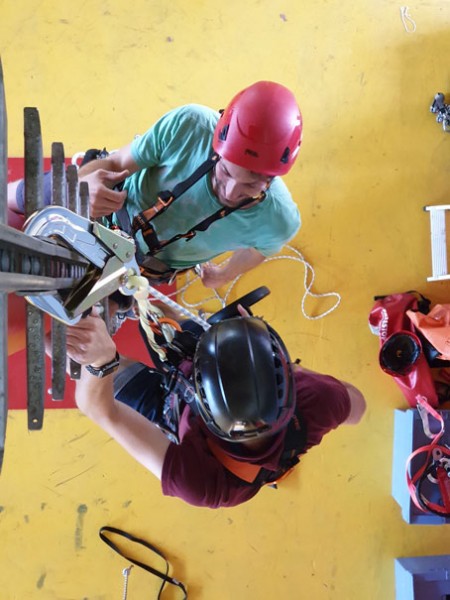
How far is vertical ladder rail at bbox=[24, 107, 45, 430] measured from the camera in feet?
2.12

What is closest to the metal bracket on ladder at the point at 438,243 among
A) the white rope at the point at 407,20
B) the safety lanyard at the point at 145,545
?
the white rope at the point at 407,20

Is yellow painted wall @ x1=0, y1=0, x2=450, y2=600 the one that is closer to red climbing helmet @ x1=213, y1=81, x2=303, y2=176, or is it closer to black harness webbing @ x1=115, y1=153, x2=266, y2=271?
black harness webbing @ x1=115, y1=153, x2=266, y2=271

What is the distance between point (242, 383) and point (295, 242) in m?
1.29

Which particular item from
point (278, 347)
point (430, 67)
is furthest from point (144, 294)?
point (430, 67)

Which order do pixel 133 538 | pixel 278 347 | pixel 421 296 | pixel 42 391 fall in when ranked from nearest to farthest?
pixel 42 391, pixel 278 347, pixel 133 538, pixel 421 296

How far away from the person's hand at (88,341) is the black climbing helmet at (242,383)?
299 mm

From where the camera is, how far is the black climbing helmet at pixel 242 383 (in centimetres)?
127

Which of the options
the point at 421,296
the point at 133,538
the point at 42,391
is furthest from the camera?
the point at 421,296

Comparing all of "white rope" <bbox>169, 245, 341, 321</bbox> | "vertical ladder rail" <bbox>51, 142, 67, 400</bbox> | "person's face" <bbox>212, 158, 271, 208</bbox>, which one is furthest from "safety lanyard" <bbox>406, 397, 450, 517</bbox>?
"vertical ladder rail" <bbox>51, 142, 67, 400</bbox>

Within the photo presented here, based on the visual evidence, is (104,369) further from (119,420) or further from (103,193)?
(103,193)

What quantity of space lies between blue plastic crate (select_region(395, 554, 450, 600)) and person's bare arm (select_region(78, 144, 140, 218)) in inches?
83.1

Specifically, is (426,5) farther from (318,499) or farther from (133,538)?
(133,538)

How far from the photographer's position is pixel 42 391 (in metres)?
0.67

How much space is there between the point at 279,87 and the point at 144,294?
0.77 meters
